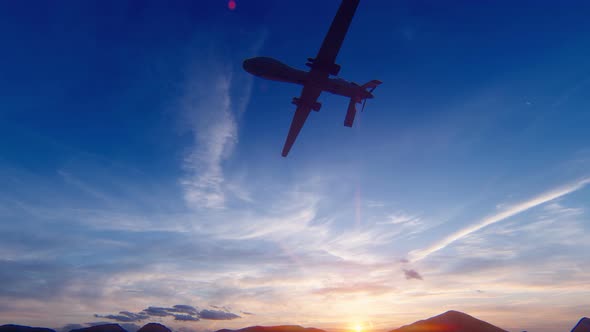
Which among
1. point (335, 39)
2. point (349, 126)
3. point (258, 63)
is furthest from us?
point (349, 126)

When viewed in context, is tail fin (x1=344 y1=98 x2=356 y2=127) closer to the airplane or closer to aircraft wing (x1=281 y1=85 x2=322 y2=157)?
the airplane

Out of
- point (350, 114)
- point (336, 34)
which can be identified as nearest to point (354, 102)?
point (350, 114)

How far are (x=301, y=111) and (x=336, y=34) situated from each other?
11004mm

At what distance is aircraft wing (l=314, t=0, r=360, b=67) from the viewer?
96.7 feet

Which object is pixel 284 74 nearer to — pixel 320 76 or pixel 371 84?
pixel 320 76

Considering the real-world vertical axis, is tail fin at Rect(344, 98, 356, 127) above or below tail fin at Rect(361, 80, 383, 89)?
below

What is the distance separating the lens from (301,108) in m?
38.5

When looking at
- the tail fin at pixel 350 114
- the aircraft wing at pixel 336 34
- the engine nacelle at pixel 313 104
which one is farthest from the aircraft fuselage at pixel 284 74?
the tail fin at pixel 350 114

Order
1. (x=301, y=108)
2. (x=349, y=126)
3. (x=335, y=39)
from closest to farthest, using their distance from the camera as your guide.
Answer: (x=335, y=39) < (x=301, y=108) < (x=349, y=126)

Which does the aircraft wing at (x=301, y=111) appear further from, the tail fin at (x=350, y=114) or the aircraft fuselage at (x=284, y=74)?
the tail fin at (x=350, y=114)

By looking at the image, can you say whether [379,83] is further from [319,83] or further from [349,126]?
[319,83]

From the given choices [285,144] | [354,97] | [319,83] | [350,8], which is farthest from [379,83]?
[285,144]

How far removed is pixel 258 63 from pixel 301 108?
27.4ft

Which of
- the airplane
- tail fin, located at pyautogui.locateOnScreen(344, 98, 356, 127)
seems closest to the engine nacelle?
the airplane
